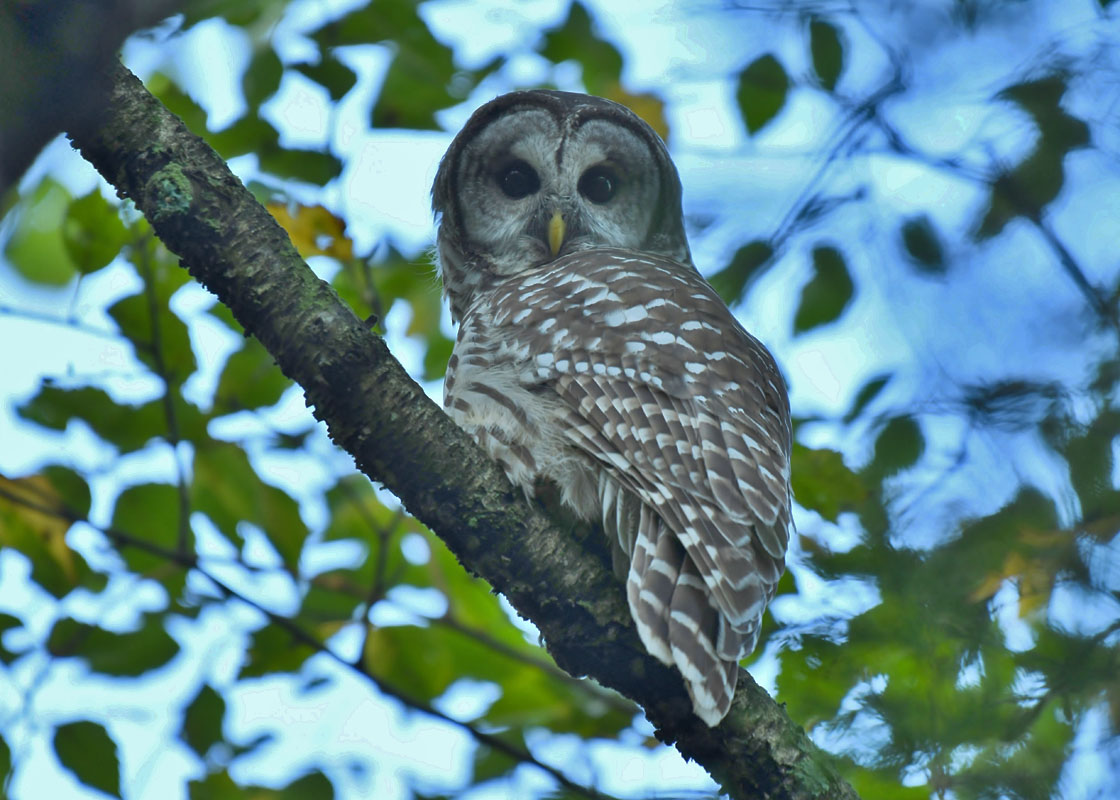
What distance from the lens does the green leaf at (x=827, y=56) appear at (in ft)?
10.3

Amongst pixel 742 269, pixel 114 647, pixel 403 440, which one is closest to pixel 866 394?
pixel 742 269

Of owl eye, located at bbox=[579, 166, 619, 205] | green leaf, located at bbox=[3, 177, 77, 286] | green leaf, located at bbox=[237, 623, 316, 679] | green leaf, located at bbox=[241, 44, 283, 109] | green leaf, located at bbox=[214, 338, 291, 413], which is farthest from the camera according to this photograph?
owl eye, located at bbox=[579, 166, 619, 205]

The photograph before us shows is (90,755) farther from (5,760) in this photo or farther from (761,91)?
(761,91)

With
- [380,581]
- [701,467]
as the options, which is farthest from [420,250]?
[701,467]

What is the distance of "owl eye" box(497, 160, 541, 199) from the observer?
15.6 feet

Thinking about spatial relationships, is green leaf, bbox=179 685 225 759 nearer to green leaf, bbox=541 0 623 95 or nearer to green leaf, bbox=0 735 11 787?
green leaf, bbox=0 735 11 787

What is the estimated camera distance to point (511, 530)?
2512 mm

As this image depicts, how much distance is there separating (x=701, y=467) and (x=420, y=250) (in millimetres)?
2566

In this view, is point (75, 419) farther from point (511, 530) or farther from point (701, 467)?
point (701, 467)

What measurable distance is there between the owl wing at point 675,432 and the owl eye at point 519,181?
4.06 feet

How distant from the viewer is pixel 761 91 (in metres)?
3.54

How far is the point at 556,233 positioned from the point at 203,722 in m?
2.21

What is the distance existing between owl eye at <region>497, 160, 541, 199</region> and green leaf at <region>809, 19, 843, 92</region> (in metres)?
Result: 1.74

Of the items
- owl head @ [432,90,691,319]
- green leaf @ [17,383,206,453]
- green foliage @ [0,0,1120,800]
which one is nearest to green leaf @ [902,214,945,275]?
green foliage @ [0,0,1120,800]
